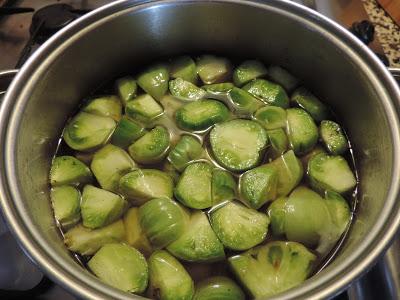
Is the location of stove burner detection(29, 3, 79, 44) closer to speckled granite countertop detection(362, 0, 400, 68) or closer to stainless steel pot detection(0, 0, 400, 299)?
stainless steel pot detection(0, 0, 400, 299)

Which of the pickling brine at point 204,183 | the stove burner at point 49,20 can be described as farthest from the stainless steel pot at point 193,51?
the stove burner at point 49,20

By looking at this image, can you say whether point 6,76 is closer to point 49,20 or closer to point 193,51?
point 49,20

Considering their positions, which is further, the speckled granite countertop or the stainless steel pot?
the speckled granite countertop

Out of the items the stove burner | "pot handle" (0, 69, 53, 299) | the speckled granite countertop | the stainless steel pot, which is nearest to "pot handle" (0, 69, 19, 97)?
"pot handle" (0, 69, 53, 299)

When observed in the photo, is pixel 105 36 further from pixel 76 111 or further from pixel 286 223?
pixel 286 223

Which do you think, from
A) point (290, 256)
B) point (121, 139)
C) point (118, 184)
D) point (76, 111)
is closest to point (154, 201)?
point (118, 184)
